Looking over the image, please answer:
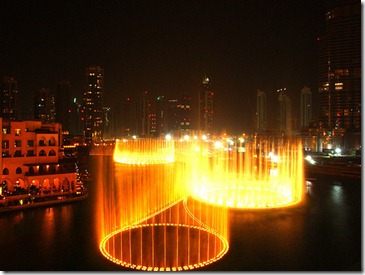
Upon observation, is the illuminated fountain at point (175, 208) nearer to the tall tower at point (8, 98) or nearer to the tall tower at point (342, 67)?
the tall tower at point (342, 67)

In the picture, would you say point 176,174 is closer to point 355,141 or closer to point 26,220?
point 26,220

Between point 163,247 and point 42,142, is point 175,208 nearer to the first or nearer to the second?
point 163,247

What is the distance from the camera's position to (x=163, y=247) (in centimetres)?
944

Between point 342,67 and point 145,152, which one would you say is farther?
point 342,67

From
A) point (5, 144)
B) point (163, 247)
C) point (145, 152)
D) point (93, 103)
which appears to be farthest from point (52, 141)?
point (93, 103)

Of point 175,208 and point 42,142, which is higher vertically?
point 42,142

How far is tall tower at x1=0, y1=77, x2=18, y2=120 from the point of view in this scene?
55.8 metres

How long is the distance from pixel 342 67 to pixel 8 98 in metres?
52.6

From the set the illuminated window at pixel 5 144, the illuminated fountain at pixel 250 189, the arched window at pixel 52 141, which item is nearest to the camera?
the illuminated fountain at pixel 250 189

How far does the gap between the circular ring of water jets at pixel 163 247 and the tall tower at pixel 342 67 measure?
37366mm

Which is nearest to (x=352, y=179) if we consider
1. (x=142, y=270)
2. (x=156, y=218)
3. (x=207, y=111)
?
(x=156, y=218)

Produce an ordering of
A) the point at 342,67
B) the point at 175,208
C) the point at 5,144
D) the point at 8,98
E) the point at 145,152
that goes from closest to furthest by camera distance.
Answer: the point at 175,208
the point at 5,144
the point at 145,152
the point at 342,67
the point at 8,98

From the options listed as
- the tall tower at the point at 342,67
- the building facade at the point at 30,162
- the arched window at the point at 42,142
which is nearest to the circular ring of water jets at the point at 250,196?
the building facade at the point at 30,162

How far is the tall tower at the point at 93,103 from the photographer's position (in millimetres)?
68125
